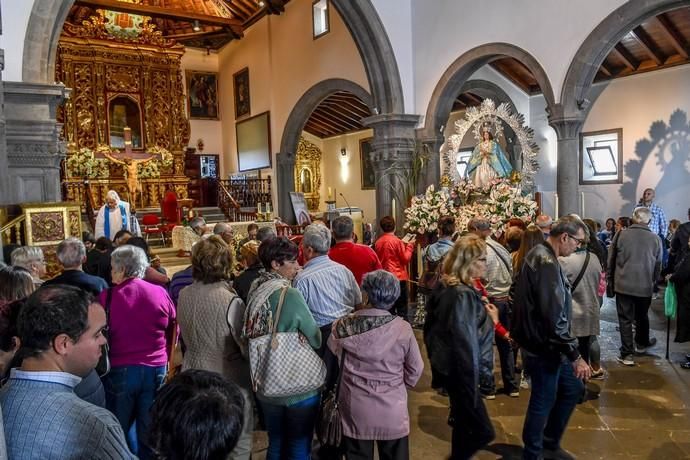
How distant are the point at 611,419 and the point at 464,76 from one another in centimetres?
727

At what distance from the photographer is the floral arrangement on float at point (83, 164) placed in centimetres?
1484

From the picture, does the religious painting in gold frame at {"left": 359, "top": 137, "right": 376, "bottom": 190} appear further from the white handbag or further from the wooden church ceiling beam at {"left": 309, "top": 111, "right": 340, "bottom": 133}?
the white handbag

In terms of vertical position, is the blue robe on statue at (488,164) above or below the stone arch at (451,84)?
below

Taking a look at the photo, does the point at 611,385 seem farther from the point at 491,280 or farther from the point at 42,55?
the point at 42,55

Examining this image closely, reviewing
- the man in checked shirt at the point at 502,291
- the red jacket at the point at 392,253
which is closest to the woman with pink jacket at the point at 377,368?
the man in checked shirt at the point at 502,291

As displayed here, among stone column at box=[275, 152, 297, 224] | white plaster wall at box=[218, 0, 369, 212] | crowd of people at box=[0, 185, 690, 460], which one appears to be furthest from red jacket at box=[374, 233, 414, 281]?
stone column at box=[275, 152, 297, 224]

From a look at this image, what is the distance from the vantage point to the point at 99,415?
1.35m

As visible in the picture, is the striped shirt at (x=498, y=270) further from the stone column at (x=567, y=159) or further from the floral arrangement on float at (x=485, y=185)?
the stone column at (x=567, y=159)

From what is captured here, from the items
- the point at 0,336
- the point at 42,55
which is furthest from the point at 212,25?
the point at 0,336

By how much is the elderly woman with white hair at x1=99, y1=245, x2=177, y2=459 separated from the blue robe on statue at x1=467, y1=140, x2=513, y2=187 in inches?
255

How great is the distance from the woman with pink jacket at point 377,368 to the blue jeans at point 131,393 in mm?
1189

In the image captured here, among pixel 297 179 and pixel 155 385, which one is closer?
pixel 155 385

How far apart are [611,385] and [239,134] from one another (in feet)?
48.5

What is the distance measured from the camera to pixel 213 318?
2.69 m
